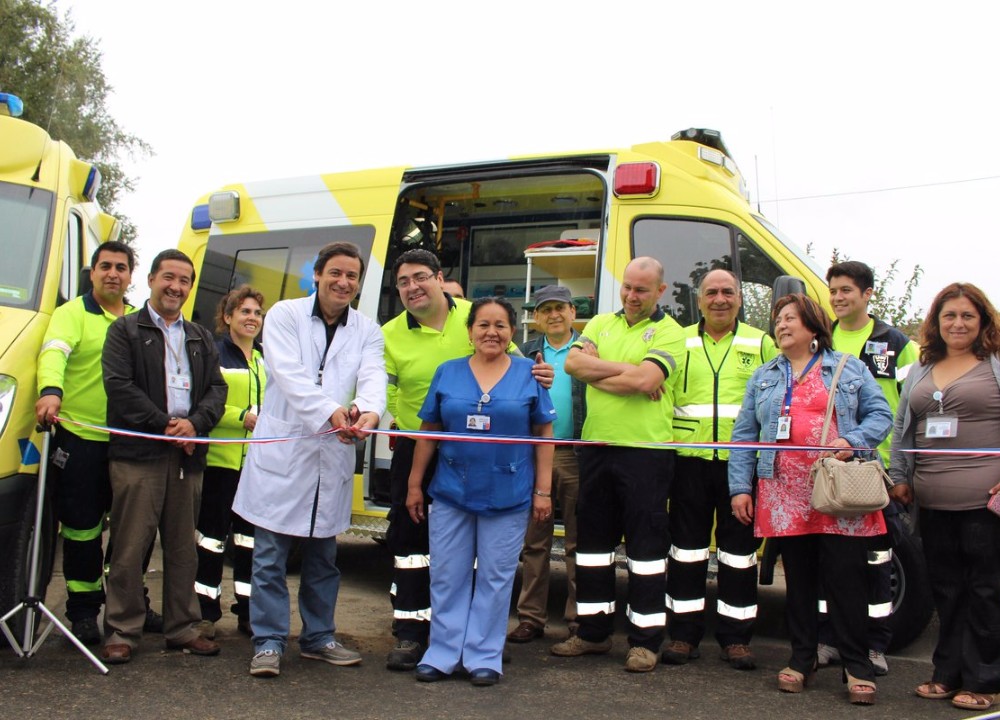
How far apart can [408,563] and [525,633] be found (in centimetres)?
92

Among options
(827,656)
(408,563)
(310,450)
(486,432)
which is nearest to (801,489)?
(827,656)

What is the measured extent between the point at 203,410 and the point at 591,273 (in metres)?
3.14

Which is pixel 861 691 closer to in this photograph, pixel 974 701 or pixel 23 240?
pixel 974 701

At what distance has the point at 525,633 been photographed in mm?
5328

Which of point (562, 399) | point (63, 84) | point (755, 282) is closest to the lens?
point (562, 399)

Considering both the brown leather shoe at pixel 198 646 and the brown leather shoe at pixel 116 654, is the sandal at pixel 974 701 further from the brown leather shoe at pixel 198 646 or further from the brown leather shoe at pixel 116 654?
the brown leather shoe at pixel 116 654

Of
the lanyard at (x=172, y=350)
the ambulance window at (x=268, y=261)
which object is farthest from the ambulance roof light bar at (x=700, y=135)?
the lanyard at (x=172, y=350)

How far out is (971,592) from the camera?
14.1 feet

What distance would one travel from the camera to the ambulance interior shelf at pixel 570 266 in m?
6.68

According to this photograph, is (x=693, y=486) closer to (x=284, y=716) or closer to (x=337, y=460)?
(x=337, y=460)

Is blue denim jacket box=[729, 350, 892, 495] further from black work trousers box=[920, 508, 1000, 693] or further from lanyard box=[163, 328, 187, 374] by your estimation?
lanyard box=[163, 328, 187, 374]

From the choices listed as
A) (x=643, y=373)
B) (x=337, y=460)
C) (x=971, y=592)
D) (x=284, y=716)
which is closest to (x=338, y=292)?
(x=337, y=460)

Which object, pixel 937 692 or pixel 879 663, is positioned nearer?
pixel 937 692

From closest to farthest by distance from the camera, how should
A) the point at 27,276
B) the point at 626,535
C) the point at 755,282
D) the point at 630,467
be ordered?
the point at 630,467, the point at 626,535, the point at 27,276, the point at 755,282
